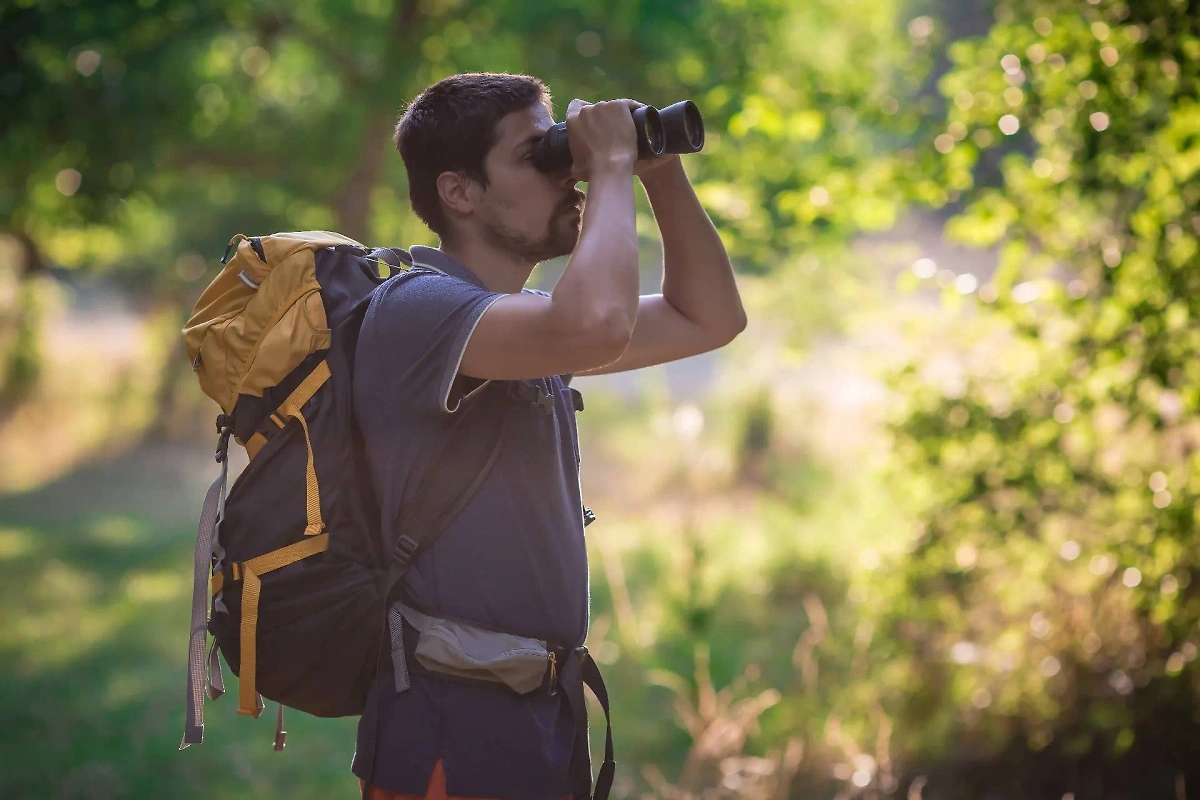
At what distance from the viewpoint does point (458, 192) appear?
1.97 meters

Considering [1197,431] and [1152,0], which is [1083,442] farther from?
[1152,0]

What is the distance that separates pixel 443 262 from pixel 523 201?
0.17m

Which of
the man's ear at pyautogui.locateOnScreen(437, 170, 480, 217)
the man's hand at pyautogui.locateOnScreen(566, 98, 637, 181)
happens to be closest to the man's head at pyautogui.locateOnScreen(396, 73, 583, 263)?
the man's ear at pyautogui.locateOnScreen(437, 170, 480, 217)

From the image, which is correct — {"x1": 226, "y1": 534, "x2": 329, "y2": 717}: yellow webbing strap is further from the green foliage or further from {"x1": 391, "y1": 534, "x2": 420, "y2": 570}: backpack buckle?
the green foliage

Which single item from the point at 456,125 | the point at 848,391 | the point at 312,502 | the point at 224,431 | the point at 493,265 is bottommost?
the point at 848,391

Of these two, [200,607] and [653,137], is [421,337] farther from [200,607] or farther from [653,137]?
[200,607]

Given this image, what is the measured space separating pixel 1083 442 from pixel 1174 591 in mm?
642

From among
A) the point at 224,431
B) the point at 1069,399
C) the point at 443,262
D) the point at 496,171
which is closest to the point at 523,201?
the point at 496,171

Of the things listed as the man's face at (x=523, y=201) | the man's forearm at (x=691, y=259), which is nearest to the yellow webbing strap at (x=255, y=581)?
the man's face at (x=523, y=201)

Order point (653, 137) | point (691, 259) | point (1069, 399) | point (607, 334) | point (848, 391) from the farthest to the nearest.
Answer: point (848, 391), point (1069, 399), point (691, 259), point (653, 137), point (607, 334)

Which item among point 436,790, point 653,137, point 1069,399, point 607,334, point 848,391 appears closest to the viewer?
point 607,334

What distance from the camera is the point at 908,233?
24312mm

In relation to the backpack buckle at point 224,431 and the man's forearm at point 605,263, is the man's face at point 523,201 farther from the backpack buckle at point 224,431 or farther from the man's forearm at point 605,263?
the backpack buckle at point 224,431

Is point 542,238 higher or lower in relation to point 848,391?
higher
